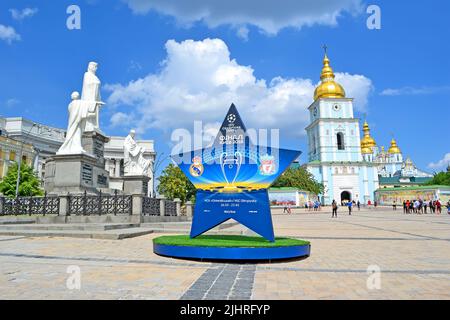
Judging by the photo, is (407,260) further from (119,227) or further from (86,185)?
(86,185)

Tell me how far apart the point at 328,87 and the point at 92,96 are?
7074 centimetres

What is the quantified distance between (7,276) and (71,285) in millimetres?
1545

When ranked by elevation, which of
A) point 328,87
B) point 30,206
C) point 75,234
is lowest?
point 75,234

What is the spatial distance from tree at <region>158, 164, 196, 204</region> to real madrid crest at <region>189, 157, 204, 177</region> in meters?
35.7

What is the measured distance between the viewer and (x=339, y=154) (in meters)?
79.2

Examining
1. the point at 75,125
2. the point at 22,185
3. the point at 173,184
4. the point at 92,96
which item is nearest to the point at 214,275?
the point at 75,125

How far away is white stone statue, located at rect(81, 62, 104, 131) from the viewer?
18.4 m

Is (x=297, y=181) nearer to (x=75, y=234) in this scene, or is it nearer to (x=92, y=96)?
(x=92, y=96)

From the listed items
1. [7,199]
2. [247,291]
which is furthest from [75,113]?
[247,291]

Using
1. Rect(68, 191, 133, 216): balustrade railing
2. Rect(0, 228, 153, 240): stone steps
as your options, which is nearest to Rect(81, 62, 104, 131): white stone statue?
Rect(68, 191, 133, 216): balustrade railing

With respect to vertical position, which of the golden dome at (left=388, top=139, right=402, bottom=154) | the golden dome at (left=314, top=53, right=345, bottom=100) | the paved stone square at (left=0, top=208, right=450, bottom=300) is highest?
the golden dome at (left=314, top=53, right=345, bottom=100)

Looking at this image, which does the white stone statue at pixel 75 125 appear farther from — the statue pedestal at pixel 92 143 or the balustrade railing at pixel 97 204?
the balustrade railing at pixel 97 204

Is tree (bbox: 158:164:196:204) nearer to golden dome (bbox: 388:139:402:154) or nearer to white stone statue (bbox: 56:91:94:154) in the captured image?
white stone statue (bbox: 56:91:94:154)
